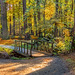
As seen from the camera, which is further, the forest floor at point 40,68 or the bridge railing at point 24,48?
the bridge railing at point 24,48

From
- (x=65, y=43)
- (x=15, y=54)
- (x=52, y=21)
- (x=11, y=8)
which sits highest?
(x=11, y=8)

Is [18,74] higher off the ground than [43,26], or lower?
lower

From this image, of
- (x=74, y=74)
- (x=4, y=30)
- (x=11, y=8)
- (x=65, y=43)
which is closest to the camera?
(x=74, y=74)

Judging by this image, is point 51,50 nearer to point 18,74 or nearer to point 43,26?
point 43,26

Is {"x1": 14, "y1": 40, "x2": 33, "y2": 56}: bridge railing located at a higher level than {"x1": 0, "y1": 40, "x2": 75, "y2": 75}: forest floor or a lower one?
higher

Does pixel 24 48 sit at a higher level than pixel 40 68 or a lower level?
higher

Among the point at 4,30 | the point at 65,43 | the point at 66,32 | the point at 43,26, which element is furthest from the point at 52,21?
the point at 4,30

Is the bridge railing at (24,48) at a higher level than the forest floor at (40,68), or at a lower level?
higher

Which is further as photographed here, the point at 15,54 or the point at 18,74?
the point at 15,54

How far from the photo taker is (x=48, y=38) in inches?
583

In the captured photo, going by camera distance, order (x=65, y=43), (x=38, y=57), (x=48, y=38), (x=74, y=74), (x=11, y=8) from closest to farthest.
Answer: (x=74, y=74)
(x=38, y=57)
(x=65, y=43)
(x=48, y=38)
(x=11, y=8)

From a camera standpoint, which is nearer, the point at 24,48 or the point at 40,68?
the point at 40,68

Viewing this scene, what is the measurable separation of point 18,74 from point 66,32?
7.09 m

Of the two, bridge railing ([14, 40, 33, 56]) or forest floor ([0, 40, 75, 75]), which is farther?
bridge railing ([14, 40, 33, 56])
